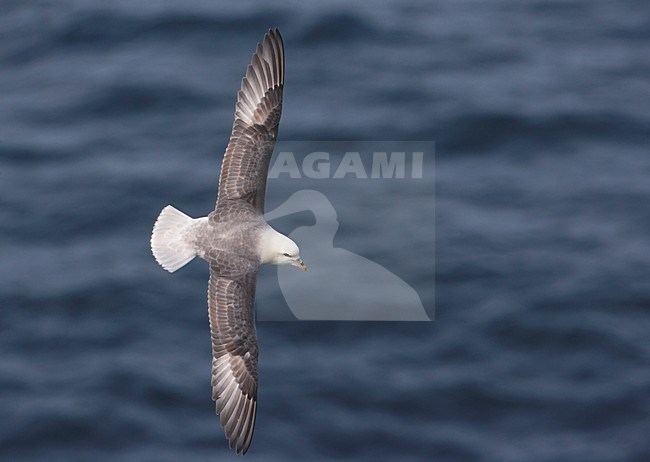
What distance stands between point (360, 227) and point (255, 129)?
5.05 meters

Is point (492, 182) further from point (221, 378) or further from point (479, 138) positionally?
point (221, 378)

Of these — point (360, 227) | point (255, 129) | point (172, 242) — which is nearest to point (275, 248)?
point (172, 242)

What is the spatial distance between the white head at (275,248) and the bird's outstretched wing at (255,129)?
497 mm

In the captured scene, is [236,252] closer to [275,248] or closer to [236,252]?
[236,252]

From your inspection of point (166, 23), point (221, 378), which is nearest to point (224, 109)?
point (166, 23)

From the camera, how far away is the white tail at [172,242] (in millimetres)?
15211

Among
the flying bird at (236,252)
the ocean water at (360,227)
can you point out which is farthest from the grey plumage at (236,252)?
the ocean water at (360,227)

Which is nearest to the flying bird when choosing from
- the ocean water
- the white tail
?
the white tail

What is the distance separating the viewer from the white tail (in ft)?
49.9

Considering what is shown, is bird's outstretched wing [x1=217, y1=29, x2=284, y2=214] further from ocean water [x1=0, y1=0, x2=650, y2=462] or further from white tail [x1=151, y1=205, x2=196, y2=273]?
ocean water [x1=0, y1=0, x2=650, y2=462]

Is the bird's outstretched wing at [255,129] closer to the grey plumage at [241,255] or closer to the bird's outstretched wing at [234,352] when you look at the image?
the grey plumage at [241,255]

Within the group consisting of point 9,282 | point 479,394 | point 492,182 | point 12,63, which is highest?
point 12,63

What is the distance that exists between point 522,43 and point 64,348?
29.4 feet

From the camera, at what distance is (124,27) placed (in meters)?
23.4
